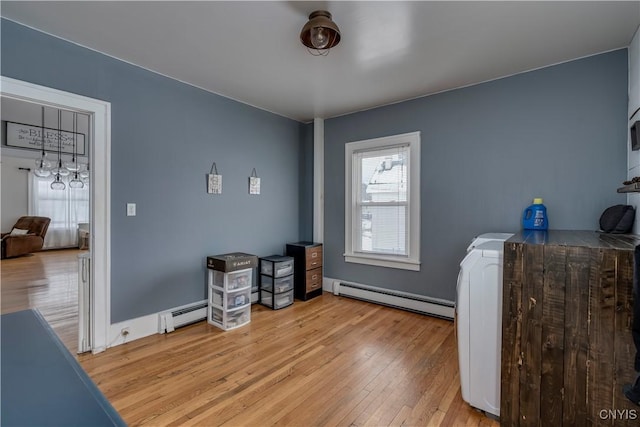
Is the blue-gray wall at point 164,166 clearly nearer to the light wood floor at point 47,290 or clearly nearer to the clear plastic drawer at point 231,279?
the clear plastic drawer at point 231,279

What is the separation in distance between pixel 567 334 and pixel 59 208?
1086cm

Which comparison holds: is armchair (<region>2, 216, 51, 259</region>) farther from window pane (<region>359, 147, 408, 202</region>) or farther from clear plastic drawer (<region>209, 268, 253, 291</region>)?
window pane (<region>359, 147, 408, 202</region>)

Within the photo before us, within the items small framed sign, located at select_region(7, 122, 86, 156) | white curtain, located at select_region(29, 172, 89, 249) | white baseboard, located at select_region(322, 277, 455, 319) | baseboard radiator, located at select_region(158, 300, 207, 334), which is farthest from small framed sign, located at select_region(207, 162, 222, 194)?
white curtain, located at select_region(29, 172, 89, 249)

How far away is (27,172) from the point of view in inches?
297

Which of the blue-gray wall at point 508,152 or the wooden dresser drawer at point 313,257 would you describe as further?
the wooden dresser drawer at point 313,257

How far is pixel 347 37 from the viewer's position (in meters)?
2.24

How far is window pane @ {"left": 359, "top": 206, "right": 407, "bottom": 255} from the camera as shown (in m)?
3.64

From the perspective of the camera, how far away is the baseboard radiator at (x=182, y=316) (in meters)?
2.88

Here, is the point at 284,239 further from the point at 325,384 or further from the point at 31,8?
the point at 31,8

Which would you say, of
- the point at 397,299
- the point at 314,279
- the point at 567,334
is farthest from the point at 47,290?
the point at 567,334

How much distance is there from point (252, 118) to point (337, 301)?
260 centimetres

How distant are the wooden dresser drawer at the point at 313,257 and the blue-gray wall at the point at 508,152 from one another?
1.98 feet

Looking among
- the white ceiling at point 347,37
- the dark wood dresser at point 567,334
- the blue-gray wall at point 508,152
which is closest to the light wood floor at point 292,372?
the dark wood dresser at point 567,334

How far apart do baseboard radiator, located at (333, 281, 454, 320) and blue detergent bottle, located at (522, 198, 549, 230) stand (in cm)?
113
